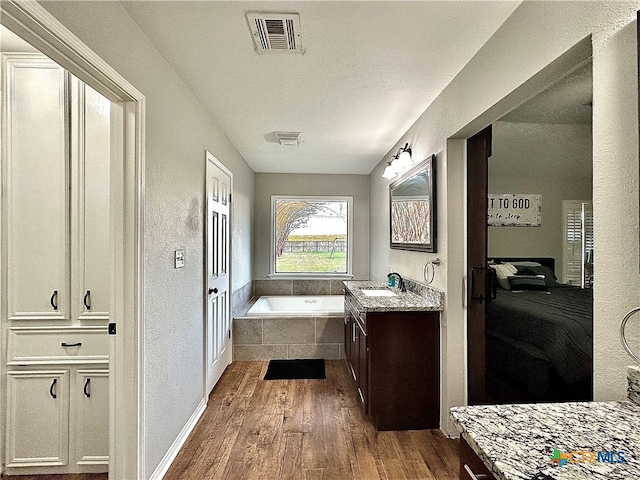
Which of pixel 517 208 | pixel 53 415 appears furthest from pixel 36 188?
pixel 517 208

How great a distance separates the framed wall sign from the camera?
431cm

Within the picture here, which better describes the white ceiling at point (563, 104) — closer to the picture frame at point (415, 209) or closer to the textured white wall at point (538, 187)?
the textured white wall at point (538, 187)

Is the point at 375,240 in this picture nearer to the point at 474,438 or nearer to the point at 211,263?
the point at 211,263

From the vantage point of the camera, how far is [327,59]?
2.06 meters

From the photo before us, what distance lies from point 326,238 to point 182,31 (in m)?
3.93

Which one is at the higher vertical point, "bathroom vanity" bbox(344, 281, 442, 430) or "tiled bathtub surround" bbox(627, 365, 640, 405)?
"tiled bathtub surround" bbox(627, 365, 640, 405)

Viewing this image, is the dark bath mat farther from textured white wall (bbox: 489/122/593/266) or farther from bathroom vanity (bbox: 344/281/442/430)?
textured white wall (bbox: 489/122/593/266)

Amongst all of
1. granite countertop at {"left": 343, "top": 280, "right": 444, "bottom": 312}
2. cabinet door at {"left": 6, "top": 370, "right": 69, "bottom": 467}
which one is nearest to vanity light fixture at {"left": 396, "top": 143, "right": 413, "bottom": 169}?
granite countertop at {"left": 343, "top": 280, "right": 444, "bottom": 312}

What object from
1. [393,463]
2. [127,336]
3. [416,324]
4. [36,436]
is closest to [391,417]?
[393,463]

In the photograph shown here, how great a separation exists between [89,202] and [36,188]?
28cm

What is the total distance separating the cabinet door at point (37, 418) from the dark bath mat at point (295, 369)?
1.81 m

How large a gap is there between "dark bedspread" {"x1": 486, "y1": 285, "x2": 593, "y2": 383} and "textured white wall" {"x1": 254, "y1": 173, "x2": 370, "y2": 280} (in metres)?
2.28

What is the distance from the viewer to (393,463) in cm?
216

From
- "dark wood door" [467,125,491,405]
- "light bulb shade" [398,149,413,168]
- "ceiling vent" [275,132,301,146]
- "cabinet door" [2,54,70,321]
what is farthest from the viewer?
"ceiling vent" [275,132,301,146]
